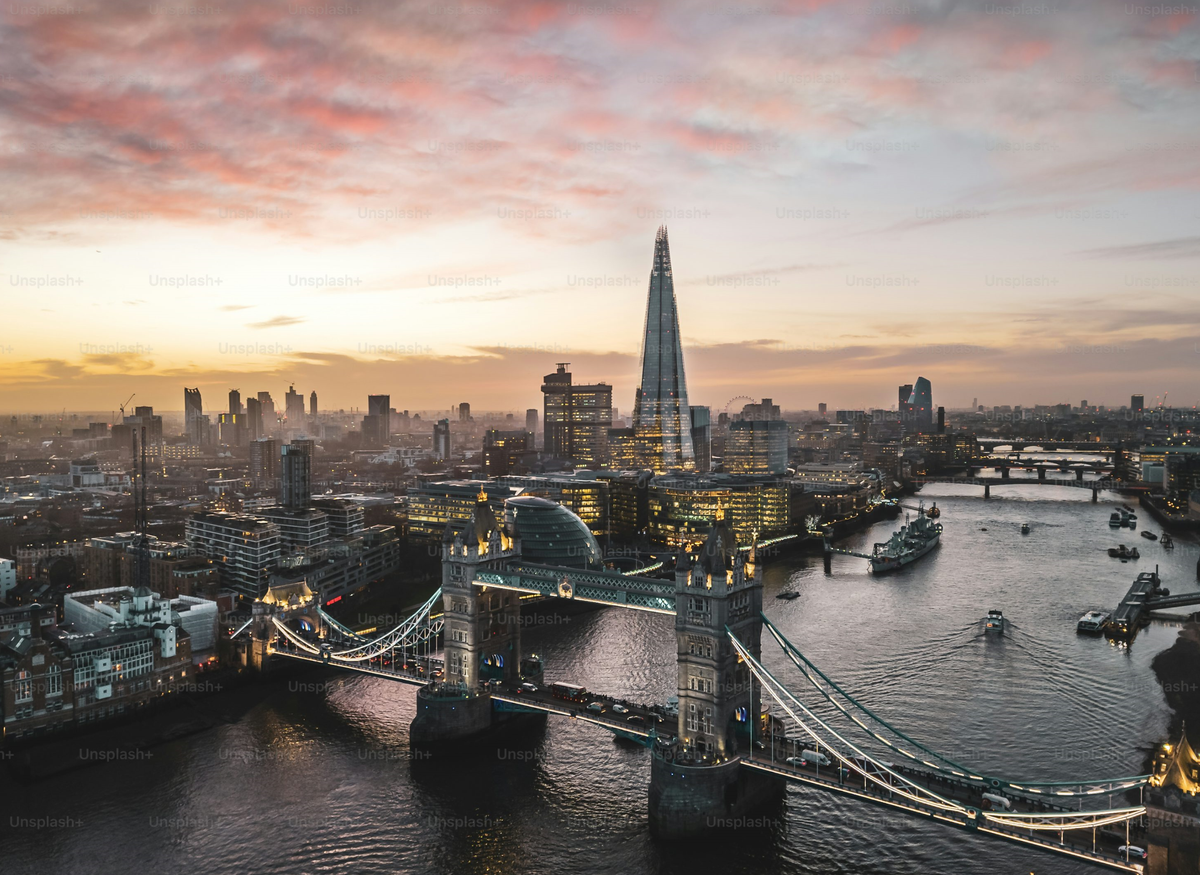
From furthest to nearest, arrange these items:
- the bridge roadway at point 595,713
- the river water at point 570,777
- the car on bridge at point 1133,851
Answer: the bridge roadway at point 595,713
the river water at point 570,777
the car on bridge at point 1133,851

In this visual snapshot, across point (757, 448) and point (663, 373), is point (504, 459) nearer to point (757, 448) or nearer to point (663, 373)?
point (663, 373)

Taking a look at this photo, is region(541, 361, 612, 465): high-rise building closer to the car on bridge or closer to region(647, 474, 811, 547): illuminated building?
region(647, 474, 811, 547): illuminated building

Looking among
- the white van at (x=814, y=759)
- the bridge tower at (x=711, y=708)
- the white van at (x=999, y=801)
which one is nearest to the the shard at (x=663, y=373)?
the bridge tower at (x=711, y=708)

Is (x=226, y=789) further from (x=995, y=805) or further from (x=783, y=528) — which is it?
(x=783, y=528)

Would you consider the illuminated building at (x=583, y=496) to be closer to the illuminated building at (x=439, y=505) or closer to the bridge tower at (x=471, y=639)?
the illuminated building at (x=439, y=505)

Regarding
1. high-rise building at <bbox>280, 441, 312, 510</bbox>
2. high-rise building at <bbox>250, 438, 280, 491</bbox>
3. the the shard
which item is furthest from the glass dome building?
high-rise building at <bbox>250, 438, 280, 491</bbox>

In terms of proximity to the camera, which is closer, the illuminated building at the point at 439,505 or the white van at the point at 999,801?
the white van at the point at 999,801
